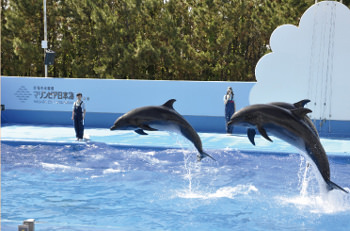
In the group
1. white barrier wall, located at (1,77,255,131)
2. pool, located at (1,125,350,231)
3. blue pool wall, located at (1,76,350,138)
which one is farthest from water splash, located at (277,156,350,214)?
white barrier wall, located at (1,77,255,131)

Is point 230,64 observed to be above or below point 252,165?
above

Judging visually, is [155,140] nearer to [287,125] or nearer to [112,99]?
[112,99]

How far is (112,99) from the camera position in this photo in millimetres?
17188

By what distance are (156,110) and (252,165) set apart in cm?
621

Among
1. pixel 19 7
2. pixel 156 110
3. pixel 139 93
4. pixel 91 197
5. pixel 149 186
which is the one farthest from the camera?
pixel 19 7

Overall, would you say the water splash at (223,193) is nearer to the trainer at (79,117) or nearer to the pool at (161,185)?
the pool at (161,185)

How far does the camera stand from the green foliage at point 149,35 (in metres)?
22.2

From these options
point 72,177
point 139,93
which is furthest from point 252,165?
point 139,93

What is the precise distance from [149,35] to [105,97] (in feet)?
24.9

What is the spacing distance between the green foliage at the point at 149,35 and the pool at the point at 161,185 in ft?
25.9

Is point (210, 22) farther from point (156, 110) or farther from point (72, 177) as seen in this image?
point (156, 110)

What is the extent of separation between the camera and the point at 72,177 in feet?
36.2

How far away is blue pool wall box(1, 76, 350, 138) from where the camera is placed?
16375 mm

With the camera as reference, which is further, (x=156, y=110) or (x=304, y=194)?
(x=304, y=194)
